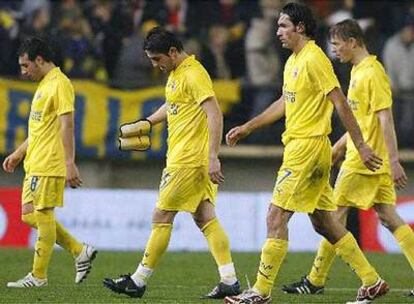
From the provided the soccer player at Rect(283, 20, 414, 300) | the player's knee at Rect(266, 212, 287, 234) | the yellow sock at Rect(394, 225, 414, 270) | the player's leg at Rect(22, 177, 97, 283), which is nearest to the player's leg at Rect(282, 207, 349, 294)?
the soccer player at Rect(283, 20, 414, 300)

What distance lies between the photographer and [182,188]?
11.5 m

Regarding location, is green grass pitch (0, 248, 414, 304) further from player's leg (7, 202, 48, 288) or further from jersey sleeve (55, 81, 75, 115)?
jersey sleeve (55, 81, 75, 115)

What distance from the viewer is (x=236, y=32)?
21.0m

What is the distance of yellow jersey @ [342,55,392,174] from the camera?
12.0 metres

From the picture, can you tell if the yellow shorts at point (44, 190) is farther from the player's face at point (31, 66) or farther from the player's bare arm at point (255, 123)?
the player's bare arm at point (255, 123)

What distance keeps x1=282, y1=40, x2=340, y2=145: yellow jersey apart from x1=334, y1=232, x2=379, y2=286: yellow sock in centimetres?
97

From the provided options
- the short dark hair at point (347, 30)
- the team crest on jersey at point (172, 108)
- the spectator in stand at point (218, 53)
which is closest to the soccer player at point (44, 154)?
the team crest on jersey at point (172, 108)

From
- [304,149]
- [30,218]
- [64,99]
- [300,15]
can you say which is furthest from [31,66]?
[304,149]

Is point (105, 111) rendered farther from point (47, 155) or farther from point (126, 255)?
point (47, 155)

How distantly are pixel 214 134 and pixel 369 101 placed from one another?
5.84 feet

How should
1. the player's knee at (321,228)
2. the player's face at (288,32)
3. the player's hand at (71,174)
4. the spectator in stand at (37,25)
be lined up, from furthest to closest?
the spectator in stand at (37,25), the player's hand at (71,174), the player's knee at (321,228), the player's face at (288,32)

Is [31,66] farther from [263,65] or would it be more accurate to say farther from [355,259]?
[263,65]

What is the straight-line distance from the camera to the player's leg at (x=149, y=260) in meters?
A: 11.3

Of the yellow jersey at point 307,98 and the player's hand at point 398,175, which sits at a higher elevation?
the yellow jersey at point 307,98
